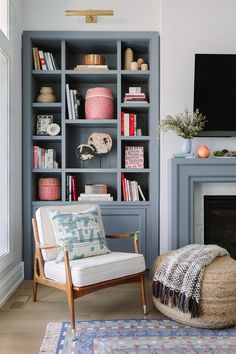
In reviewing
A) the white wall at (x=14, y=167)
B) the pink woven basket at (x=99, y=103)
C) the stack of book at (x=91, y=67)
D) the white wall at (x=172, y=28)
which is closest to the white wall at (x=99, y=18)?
the white wall at (x=172, y=28)

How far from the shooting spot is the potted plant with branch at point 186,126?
348 centimetres

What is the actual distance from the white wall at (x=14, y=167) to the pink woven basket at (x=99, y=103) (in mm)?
701

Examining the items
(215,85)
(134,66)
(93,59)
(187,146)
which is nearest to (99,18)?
(93,59)

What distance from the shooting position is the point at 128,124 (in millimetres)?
3855

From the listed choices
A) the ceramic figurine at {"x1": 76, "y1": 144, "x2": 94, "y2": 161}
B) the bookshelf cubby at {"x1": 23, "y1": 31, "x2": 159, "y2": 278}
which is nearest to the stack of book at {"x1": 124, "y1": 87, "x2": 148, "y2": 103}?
the bookshelf cubby at {"x1": 23, "y1": 31, "x2": 159, "y2": 278}

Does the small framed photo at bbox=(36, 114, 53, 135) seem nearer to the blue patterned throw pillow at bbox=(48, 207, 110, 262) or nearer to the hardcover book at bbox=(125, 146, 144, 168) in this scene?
the hardcover book at bbox=(125, 146, 144, 168)

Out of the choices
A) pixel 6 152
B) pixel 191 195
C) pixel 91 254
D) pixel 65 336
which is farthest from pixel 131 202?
pixel 65 336

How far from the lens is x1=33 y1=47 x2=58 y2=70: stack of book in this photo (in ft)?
12.5

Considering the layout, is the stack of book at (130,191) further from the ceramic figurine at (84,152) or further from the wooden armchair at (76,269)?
the wooden armchair at (76,269)

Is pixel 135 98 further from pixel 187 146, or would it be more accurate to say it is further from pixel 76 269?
pixel 76 269

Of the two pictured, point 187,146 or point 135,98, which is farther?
point 135,98

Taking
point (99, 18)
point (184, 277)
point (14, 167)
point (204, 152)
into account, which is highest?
point (99, 18)

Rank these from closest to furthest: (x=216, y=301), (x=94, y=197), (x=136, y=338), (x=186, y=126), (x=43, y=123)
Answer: (x=136, y=338), (x=216, y=301), (x=186, y=126), (x=94, y=197), (x=43, y=123)

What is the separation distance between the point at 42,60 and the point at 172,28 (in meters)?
1.34
